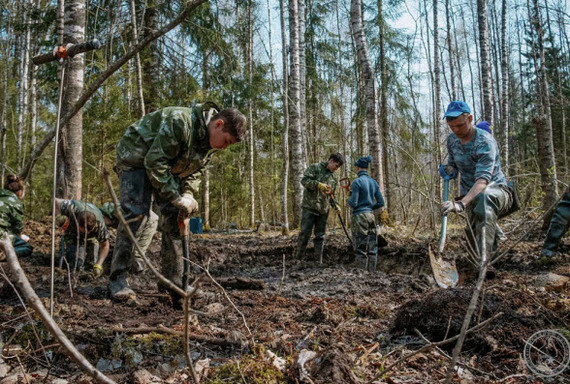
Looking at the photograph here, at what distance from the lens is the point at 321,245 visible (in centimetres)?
774

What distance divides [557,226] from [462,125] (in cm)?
243

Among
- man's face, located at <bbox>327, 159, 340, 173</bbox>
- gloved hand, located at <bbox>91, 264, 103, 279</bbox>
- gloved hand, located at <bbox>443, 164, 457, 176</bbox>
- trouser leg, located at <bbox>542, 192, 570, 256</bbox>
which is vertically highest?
man's face, located at <bbox>327, 159, 340, 173</bbox>

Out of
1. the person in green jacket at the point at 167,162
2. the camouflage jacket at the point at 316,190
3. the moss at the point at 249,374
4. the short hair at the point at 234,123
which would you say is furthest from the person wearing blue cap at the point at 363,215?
the moss at the point at 249,374

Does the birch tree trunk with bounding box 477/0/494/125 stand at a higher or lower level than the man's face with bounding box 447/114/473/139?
higher

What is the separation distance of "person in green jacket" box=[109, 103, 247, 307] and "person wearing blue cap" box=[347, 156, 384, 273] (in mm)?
3550

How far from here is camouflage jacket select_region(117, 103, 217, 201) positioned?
3.26m

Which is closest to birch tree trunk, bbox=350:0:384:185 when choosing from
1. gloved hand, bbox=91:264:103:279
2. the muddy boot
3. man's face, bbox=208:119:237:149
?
gloved hand, bbox=91:264:103:279

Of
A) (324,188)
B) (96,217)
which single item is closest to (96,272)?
(96,217)

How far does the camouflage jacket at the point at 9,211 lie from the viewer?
5711 millimetres

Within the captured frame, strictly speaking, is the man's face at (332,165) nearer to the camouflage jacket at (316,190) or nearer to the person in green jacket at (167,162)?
the camouflage jacket at (316,190)

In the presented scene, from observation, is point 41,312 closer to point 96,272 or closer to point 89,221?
point 96,272

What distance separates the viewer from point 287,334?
8.71 ft

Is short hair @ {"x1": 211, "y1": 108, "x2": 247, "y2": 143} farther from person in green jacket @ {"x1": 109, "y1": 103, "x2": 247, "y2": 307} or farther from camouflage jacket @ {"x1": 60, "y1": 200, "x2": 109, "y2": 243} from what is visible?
camouflage jacket @ {"x1": 60, "y1": 200, "x2": 109, "y2": 243}

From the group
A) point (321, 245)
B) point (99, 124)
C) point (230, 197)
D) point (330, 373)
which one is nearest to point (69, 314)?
point (330, 373)
